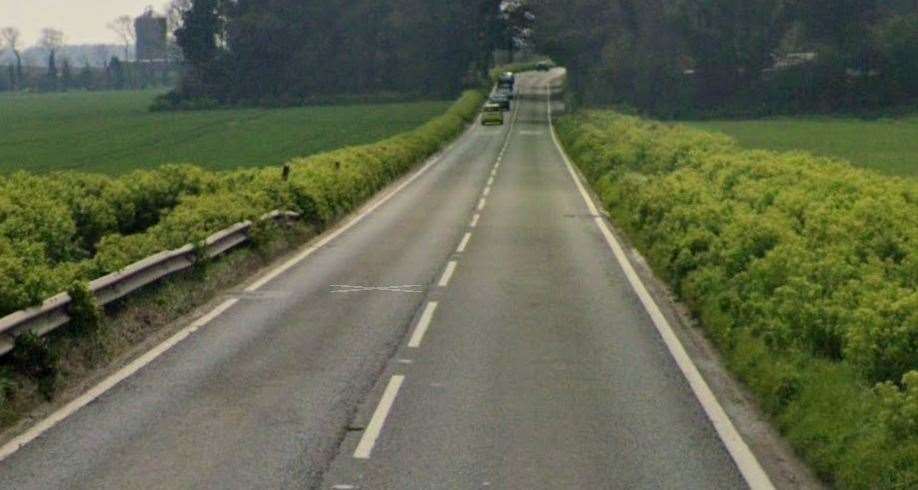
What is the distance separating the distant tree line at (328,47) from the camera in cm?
13888

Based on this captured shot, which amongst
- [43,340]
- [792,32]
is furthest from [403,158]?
[792,32]

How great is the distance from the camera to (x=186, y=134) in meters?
92.4

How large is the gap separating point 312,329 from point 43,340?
4.29 m

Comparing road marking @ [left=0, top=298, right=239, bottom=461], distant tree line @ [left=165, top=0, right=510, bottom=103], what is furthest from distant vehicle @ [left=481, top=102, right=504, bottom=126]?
road marking @ [left=0, top=298, right=239, bottom=461]

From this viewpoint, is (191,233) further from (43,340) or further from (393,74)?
(393,74)

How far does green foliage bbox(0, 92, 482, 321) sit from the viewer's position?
14.9 m

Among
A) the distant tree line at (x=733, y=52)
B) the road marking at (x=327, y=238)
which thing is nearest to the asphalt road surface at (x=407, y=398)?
the road marking at (x=327, y=238)

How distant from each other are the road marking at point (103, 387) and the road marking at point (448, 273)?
13.7 ft

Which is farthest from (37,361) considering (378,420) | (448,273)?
(448,273)

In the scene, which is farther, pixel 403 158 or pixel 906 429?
pixel 403 158

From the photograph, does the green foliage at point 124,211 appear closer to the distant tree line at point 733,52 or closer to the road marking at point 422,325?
the road marking at point 422,325

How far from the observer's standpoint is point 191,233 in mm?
20016

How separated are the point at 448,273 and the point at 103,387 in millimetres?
9743

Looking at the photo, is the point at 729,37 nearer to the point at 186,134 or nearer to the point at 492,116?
the point at 492,116
